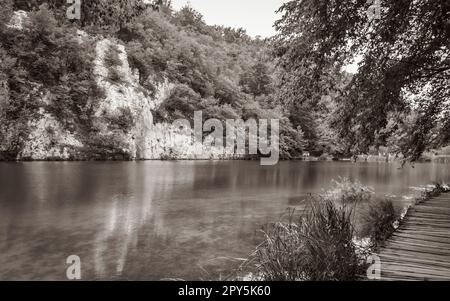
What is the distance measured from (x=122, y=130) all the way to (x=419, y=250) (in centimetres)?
3477

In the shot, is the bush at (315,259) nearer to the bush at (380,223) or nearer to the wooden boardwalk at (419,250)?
the wooden boardwalk at (419,250)

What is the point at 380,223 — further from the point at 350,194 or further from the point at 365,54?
the point at 350,194

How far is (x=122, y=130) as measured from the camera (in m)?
37.4

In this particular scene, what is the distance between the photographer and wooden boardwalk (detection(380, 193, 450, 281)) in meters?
4.54

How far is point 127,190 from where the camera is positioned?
16.4 meters

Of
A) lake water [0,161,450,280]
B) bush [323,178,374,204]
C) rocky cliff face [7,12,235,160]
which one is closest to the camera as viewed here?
lake water [0,161,450,280]

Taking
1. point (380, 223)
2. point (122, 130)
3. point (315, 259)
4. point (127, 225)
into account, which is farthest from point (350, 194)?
point (122, 130)

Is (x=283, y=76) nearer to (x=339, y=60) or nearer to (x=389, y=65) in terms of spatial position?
(x=339, y=60)

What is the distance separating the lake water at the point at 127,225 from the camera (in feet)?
23.0

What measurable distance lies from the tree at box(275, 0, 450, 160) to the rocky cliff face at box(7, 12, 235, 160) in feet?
94.7
